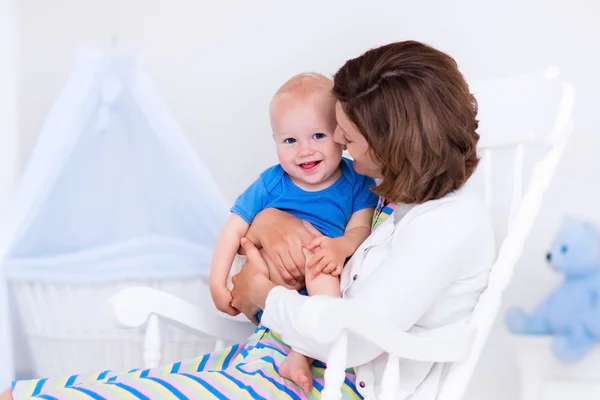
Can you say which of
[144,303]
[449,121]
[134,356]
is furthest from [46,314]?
[449,121]

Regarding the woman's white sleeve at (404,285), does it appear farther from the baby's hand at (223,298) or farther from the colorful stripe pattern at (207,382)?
the baby's hand at (223,298)

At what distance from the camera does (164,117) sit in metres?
2.03

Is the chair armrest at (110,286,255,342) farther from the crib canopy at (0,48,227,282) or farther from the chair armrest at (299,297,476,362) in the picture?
the chair armrest at (299,297,476,362)

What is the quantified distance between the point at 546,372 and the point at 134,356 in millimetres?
962

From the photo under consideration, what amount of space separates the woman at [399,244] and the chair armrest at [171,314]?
109mm

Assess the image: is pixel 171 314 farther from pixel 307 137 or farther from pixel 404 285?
pixel 404 285

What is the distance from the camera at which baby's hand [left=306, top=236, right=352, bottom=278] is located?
4.52ft

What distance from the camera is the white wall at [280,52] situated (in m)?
2.02

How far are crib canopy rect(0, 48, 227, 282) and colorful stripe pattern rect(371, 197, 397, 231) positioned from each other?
570 mm

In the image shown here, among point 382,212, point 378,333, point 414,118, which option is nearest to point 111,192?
point 382,212

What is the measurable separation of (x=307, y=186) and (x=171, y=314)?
348 mm

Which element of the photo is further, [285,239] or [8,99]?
[8,99]

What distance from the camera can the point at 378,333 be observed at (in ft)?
3.50

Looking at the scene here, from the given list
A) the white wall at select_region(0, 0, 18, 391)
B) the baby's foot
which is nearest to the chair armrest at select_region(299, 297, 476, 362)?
the baby's foot
